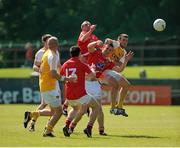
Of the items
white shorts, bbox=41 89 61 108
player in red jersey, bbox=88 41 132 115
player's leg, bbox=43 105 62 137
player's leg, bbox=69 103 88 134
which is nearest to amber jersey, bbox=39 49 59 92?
white shorts, bbox=41 89 61 108

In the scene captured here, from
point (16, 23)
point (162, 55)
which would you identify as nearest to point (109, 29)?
point (16, 23)

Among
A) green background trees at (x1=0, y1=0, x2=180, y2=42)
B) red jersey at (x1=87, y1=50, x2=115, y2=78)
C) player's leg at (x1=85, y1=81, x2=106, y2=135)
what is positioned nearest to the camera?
player's leg at (x1=85, y1=81, x2=106, y2=135)

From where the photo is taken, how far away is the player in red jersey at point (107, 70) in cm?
2125

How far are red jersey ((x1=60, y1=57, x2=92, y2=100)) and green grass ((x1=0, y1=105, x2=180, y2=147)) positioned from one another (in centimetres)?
100

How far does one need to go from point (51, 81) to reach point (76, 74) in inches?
35.4

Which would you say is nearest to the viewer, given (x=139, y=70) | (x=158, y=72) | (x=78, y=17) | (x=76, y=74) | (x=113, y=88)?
(x=76, y=74)

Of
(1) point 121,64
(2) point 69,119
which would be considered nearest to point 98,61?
(1) point 121,64

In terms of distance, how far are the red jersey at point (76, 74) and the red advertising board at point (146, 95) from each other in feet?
62.3

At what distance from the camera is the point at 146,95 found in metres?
38.8

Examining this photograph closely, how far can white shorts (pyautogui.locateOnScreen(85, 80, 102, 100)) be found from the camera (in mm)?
20828

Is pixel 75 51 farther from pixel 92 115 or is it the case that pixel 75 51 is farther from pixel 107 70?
pixel 107 70

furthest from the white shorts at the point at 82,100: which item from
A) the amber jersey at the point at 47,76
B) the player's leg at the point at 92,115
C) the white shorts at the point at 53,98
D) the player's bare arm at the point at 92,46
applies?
the player's bare arm at the point at 92,46

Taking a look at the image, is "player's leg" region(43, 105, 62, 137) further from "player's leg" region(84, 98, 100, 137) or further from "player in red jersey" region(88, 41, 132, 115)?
"player in red jersey" region(88, 41, 132, 115)

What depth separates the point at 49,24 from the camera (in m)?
80.3
